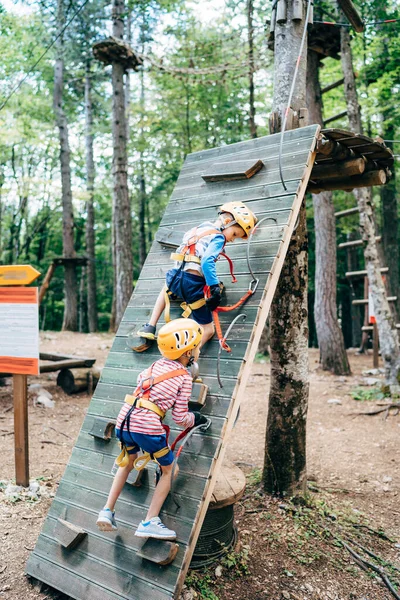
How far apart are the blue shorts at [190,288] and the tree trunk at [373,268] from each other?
6183mm

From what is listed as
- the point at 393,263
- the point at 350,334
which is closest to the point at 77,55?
the point at 393,263

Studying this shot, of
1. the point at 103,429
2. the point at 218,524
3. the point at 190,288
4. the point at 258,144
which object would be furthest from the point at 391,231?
the point at 103,429

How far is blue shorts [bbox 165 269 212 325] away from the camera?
3.85 metres

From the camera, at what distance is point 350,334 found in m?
22.7

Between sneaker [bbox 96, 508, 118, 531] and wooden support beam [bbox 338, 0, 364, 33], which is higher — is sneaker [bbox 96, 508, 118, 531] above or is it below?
below

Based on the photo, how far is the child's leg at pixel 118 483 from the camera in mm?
3268

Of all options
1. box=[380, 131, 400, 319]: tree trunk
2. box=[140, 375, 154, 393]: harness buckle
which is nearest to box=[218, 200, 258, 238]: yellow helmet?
box=[140, 375, 154, 393]: harness buckle

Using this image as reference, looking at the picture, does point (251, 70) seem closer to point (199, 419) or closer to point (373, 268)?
point (373, 268)

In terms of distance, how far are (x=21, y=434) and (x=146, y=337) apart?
1.90 metres

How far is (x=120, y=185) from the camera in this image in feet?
37.0

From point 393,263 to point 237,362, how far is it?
14.1 meters

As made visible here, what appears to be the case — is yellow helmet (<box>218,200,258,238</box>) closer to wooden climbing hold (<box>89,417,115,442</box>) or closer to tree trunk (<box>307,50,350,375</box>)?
wooden climbing hold (<box>89,417,115,442</box>)

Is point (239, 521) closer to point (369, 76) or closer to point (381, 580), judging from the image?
point (381, 580)

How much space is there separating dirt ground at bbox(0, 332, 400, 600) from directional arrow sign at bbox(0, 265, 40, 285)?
214 centimetres
